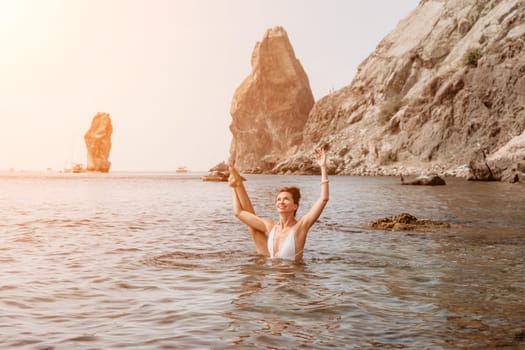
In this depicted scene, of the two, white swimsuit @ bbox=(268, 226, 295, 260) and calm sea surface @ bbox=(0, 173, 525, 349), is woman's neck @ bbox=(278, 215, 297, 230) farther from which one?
calm sea surface @ bbox=(0, 173, 525, 349)

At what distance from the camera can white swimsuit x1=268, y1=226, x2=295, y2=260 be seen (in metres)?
10.8

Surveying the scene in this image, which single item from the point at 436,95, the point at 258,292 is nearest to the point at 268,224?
the point at 258,292

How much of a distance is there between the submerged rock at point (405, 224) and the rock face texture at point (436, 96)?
44.0 meters

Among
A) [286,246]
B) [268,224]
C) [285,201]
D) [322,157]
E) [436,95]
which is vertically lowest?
[286,246]

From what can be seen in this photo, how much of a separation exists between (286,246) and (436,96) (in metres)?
94.6

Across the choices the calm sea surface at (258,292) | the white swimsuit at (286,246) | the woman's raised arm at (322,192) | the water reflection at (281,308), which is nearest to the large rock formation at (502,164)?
the calm sea surface at (258,292)

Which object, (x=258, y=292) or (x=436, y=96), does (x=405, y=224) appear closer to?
(x=258, y=292)

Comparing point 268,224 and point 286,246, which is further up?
point 268,224

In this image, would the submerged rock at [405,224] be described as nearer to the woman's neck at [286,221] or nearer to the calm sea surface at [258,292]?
the calm sea surface at [258,292]

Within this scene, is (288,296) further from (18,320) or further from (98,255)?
(98,255)

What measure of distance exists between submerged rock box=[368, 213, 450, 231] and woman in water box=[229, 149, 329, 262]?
837cm

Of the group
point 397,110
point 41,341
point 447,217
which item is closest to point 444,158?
point 397,110

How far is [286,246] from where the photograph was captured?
10961 millimetres

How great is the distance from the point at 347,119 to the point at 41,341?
449ft
